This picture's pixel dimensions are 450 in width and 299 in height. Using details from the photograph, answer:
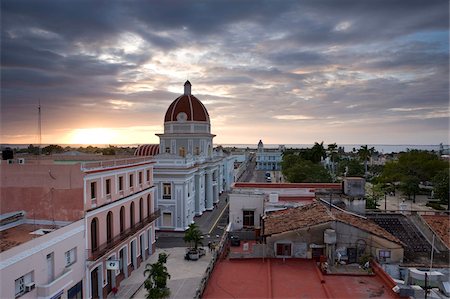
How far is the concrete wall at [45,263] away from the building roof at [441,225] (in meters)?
17.3

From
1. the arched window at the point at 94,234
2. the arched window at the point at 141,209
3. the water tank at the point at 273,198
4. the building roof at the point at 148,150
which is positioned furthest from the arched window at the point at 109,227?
the building roof at the point at 148,150

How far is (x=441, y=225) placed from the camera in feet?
56.5

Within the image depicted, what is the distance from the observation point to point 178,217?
3759 cm

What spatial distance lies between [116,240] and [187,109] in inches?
1032

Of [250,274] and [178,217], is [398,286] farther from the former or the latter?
[178,217]

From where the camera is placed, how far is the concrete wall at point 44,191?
1981cm

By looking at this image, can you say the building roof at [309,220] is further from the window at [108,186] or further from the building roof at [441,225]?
the window at [108,186]

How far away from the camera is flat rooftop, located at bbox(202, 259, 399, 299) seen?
10.7 metres

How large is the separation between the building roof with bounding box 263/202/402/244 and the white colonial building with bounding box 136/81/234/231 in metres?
20.6

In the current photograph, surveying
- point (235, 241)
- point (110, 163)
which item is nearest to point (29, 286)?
point (235, 241)

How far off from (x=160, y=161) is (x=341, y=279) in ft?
94.0

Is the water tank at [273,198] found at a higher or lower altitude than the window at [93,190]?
lower

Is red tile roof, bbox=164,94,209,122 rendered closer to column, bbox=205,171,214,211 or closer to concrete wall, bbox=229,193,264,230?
column, bbox=205,171,214,211

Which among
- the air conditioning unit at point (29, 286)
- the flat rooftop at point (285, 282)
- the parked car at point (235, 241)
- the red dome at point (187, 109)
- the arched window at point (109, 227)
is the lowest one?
the air conditioning unit at point (29, 286)
